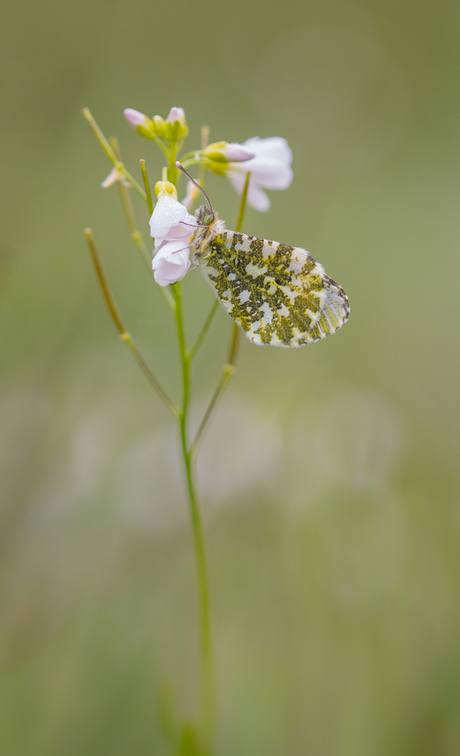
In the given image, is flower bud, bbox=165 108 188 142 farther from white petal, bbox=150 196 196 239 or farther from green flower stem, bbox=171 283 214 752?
green flower stem, bbox=171 283 214 752

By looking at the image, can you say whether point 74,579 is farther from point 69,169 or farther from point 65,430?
point 69,169

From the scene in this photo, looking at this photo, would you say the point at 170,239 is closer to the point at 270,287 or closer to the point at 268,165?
the point at 270,287

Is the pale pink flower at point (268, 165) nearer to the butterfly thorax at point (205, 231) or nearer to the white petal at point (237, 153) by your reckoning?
the white petal at point (237, 153)

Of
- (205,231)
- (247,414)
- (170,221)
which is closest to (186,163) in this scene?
(205,231)

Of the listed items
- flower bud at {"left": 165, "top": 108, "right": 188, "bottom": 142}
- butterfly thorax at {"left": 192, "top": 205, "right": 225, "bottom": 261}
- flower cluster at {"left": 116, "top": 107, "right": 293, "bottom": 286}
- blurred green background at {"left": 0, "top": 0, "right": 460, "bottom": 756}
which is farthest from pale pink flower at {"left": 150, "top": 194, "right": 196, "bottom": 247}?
blurred green background at {"left": 0, "top": 0, "right": 460, "bottom": 756}

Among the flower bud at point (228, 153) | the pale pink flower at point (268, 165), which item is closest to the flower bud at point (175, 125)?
the flower bud at point (228, 153)

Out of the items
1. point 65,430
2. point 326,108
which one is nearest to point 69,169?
point 65,430
